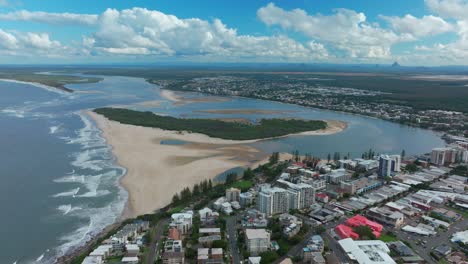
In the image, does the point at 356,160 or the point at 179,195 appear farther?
the point at 356,160

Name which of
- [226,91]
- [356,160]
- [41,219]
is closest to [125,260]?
[41,219]

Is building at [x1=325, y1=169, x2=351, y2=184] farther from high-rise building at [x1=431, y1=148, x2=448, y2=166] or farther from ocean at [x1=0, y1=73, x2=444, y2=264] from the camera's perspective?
high-rise building at [x1=431, y1=148, x2=448, y2=166]

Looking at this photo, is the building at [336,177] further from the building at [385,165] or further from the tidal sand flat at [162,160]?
the tidal sand flat at [162,160]

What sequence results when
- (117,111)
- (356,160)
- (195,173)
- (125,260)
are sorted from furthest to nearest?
(117,111) < (356,160) < (195,173) < (125,260)


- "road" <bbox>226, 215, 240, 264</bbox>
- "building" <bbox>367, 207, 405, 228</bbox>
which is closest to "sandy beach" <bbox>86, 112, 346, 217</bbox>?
"road" <bbox>226, 215, 240, 264</bbox>

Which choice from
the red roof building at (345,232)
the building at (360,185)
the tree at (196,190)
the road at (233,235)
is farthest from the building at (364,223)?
the tree at (196,190)

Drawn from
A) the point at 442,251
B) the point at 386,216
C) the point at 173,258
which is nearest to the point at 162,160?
the point at 173,258

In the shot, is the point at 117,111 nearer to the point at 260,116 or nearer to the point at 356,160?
the point at 260,116

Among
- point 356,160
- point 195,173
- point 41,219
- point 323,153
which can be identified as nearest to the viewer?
point 41,219
